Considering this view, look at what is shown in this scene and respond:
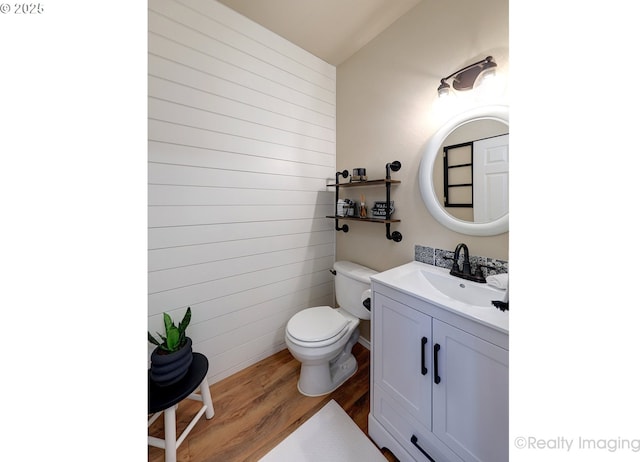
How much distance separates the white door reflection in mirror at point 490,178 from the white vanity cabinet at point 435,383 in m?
0.64

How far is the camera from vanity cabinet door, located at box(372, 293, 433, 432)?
39.3 inches

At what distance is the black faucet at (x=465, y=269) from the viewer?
1.20 m

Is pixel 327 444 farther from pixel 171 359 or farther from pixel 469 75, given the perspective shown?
pixel 469 75

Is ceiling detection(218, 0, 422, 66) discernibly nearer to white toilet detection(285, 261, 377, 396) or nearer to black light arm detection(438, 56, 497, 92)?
black light arm detection(438, 56, 497, 92)

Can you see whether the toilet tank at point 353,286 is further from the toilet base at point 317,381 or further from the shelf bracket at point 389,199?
the toilet base at point 317,381

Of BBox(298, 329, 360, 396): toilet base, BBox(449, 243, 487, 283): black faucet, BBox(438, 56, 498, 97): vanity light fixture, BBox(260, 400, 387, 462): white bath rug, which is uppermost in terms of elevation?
BBox(438, 56, 498, 97): vanity light fixture

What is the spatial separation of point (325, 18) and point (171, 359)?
2.31 m

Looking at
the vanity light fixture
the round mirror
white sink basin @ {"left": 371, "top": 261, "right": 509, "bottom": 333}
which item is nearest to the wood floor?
white sink basin @ {"left": 371, "top": 261, "right": 509, "bottom": 333}

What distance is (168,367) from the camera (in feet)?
3.65

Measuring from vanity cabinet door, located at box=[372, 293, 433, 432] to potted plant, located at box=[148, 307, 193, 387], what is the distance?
1.01 meters

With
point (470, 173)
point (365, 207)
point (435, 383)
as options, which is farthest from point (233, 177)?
point (435, 383)

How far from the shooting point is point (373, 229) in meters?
1.84
